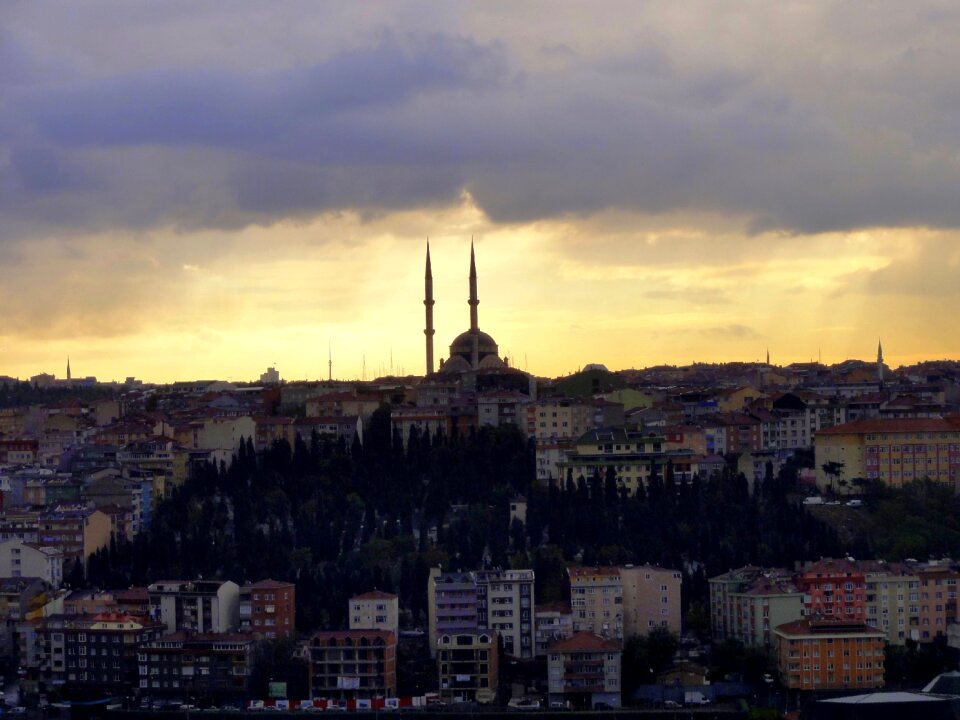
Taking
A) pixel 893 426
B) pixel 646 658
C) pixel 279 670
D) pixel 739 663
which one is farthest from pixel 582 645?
pixel 893 426

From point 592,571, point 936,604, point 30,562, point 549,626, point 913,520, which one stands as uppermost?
point 913,520

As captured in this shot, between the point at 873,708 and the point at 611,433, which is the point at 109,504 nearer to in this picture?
the point at 611,433

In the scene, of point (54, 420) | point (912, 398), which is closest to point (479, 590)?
point (912, 398)

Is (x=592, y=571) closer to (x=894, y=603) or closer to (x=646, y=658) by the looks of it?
(x=646, y=658)

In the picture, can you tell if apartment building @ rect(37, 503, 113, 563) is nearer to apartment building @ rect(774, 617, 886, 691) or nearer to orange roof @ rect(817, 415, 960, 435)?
apartment building @ rect(774, 617, 886, 691)

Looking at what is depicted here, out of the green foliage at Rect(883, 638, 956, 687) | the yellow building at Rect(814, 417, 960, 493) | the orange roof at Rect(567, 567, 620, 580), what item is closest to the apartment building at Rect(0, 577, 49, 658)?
the orange roof at Rect(567, 567, 620, 580)

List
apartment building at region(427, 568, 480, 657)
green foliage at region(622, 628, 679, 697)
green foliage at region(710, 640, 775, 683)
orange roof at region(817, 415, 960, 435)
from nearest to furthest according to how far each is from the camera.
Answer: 1. green foliage at region(622, 628, 679, 697)
2. green foliage at region(710, 640, 775, 683)
3. apartment building at region(427, 568, 480, 657)
4. orange roof at region(817, 415, 960, 435)

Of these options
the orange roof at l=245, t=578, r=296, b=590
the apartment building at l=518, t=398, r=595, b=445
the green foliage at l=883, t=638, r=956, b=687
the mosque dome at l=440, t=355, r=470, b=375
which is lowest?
the green foliage at l=883, t=638, r=956, b=687

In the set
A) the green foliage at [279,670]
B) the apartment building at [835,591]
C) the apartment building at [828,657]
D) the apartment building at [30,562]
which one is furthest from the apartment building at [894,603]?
the apartment building at [30,562]
